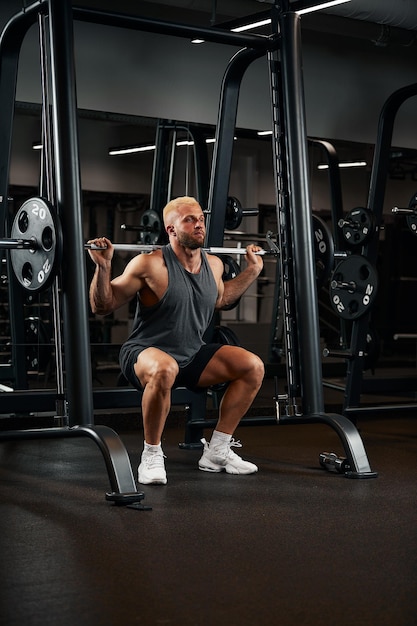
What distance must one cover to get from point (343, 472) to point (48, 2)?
222cm

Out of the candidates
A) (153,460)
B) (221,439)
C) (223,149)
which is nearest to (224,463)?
(221,439)

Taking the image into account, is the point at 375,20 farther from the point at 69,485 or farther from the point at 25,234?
the point at 69,485

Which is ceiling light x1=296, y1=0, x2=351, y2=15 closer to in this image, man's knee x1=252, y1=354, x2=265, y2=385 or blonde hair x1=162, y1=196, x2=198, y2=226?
blonde hair x1=162, y1=196, x2=198, y2=226

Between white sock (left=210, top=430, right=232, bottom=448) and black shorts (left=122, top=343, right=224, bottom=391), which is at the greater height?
black shorts (left=122, top=343, right=224, bottom=391)

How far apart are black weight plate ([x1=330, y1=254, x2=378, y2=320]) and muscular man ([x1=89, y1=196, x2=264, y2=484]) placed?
48.2 inches

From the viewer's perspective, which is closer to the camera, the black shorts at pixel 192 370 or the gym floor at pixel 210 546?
the gym floor at pixel 210 546

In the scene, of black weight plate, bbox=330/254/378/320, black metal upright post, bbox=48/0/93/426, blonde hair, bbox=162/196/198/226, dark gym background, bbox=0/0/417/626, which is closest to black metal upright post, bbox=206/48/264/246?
blonde hair, bbox=162/196/198/226

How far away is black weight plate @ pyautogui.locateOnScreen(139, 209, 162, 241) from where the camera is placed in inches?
232

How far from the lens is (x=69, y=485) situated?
380 cm

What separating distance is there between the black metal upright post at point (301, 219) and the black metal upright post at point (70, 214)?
42.0 inches

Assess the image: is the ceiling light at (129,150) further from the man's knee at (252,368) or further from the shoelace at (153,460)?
the shoelace at (153,460)

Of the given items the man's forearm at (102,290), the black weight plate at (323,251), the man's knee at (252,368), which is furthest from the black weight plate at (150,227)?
the man's forearm at (102,290)

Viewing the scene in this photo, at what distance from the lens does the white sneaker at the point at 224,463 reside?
13.5 feet

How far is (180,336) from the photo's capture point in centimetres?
402
